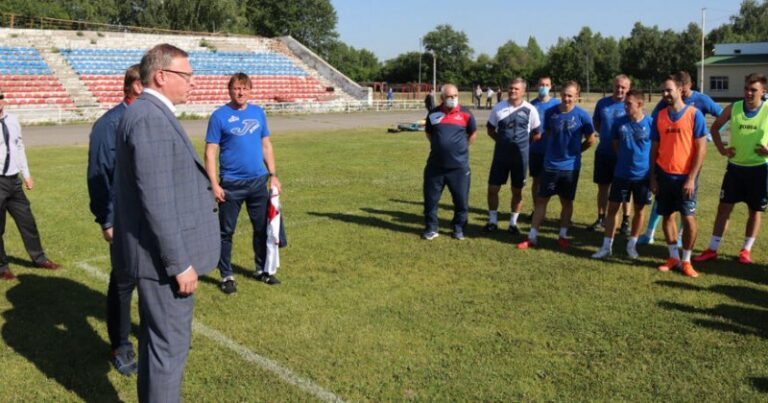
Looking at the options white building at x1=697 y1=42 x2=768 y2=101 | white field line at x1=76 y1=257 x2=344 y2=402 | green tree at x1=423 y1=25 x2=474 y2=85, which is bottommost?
white field line at x1=76 y1=257 x2=344 y2=402

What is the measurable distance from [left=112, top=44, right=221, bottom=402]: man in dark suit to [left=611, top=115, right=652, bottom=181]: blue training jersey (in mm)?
5353

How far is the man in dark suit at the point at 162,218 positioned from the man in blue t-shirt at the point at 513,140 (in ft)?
19.2

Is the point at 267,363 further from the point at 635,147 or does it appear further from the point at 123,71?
the point at 123,71

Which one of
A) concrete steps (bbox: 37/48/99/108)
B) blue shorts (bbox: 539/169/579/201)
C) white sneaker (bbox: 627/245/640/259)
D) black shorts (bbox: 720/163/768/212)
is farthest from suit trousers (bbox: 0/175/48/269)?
concrete steps (bbox: 37/48/99/108)

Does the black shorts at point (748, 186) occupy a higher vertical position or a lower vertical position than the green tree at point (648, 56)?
lower

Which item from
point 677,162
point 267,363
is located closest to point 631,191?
point 677,162

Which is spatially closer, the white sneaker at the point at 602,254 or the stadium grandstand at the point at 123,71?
the white sneaker at the point at 602,254

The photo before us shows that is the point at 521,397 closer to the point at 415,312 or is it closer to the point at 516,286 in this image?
the point at 415,312

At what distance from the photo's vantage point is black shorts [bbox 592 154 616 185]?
8156mm

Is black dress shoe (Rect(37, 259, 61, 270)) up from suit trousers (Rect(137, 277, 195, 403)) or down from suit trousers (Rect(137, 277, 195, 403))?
down

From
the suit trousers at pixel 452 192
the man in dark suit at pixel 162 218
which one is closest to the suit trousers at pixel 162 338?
the man in dark suit at pixel 162 218

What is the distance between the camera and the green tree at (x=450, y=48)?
98.3m

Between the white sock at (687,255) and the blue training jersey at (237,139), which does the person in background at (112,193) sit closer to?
the blue training jersey at (237,139)

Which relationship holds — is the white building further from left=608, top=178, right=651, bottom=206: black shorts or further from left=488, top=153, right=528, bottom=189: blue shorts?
left=608, top=178, right=651, bottom=206: black shorts
